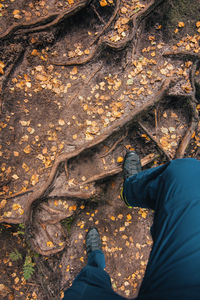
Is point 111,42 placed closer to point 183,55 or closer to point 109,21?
point 109,21

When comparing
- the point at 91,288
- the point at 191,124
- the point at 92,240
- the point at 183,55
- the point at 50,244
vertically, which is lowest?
the point at 92,240

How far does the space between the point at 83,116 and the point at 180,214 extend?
2240 millimetres

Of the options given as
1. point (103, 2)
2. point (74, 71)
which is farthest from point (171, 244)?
point (103, 2)

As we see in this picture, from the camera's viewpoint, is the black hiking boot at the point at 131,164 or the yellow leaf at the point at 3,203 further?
the black hiking boot at the point at 131,164

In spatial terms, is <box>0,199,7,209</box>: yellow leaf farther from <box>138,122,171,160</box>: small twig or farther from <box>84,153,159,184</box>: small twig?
<box>138,122,171,160</box>: small twig

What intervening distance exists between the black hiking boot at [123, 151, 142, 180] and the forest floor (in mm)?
186

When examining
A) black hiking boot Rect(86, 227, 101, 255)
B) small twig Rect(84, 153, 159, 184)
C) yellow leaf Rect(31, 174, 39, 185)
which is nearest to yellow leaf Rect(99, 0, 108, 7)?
small twig Rect(84, 153, 159, 184)

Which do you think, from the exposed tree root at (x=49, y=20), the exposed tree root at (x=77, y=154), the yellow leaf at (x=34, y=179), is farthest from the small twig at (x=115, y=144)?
the exposed tree root at (x=49, y=20)

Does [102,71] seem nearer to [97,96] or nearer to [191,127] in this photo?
[97,96]

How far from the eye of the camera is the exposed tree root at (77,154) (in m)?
2.90

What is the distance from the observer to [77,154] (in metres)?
3.04

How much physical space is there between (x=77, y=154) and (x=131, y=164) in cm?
94

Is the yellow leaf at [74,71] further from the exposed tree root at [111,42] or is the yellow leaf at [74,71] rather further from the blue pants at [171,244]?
the blue pants at [171,244]

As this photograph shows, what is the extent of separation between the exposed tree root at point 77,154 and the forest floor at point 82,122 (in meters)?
0.02
